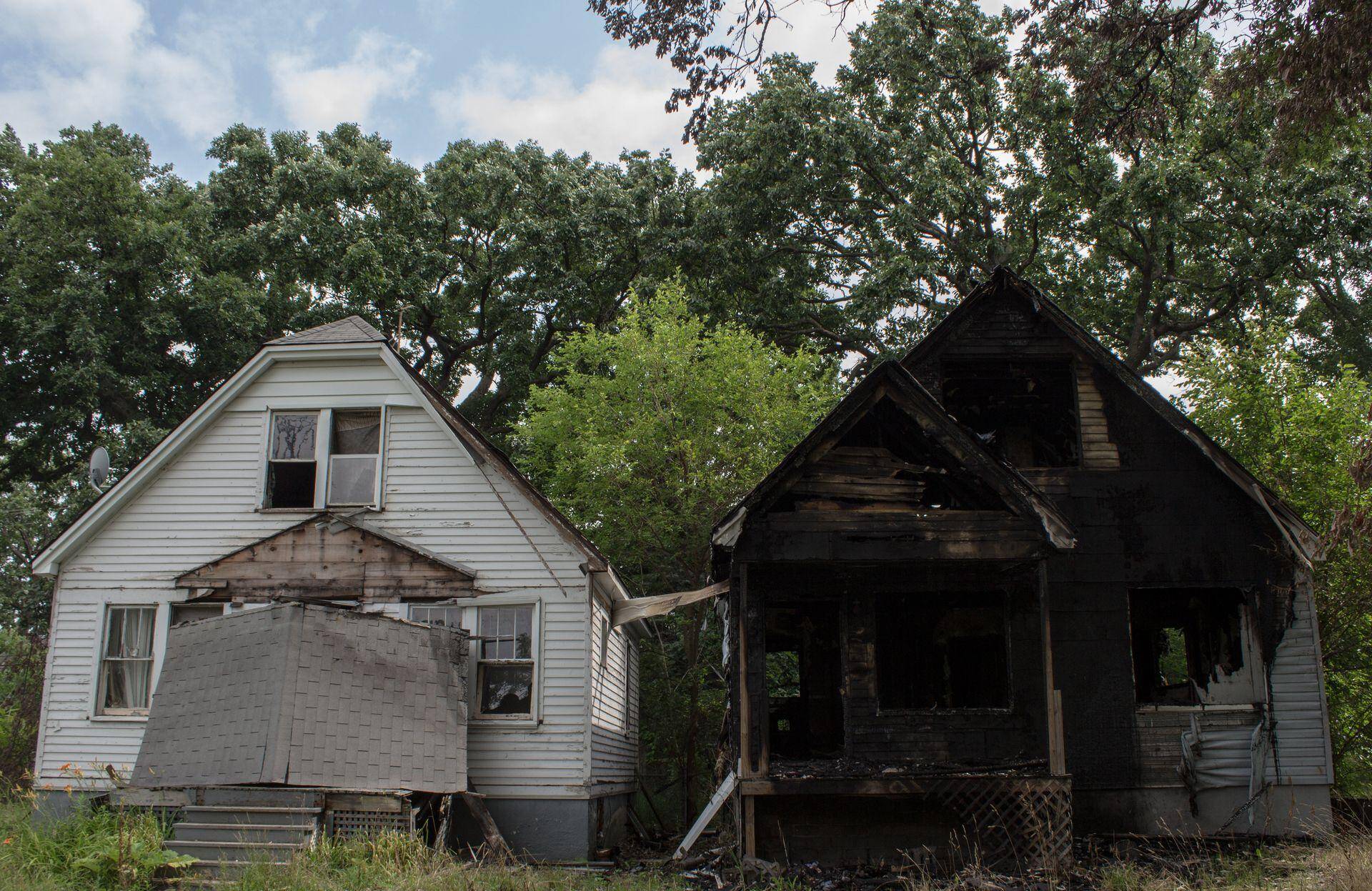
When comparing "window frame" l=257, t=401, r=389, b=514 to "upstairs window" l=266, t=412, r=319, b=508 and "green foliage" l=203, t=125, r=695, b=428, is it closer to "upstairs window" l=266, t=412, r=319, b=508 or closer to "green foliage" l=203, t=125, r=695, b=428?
"upstairs window" l=266, t=412, r=319, b=508

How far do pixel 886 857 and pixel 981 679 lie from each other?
3.12m

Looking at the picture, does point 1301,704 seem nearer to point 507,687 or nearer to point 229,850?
point 507,687

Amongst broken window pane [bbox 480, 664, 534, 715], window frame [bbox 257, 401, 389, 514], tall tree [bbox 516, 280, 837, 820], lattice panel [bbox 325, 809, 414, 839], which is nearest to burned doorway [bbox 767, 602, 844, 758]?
broken window pane [bbox 480, 664, 534, 715]

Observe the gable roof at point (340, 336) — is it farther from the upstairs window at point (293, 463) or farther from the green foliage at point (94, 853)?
the green foliage at point (94, 853)

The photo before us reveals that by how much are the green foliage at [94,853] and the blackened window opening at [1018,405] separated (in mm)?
11106

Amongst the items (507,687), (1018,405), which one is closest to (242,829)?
(507,687)

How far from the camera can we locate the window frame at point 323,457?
49.7 feet

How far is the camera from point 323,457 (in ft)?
50.2

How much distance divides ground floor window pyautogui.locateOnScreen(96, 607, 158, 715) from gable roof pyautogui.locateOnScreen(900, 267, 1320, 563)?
11123mm

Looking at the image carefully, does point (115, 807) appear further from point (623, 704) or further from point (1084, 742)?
point (1084, 742)

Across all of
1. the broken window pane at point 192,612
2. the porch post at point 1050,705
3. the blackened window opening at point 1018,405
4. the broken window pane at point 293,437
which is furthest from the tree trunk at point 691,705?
the porch post at point 1050,705

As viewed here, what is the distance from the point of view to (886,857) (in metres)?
12.1

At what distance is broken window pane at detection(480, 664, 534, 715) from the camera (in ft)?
47.3

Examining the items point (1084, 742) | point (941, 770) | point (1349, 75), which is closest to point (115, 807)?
point (941, 770)
